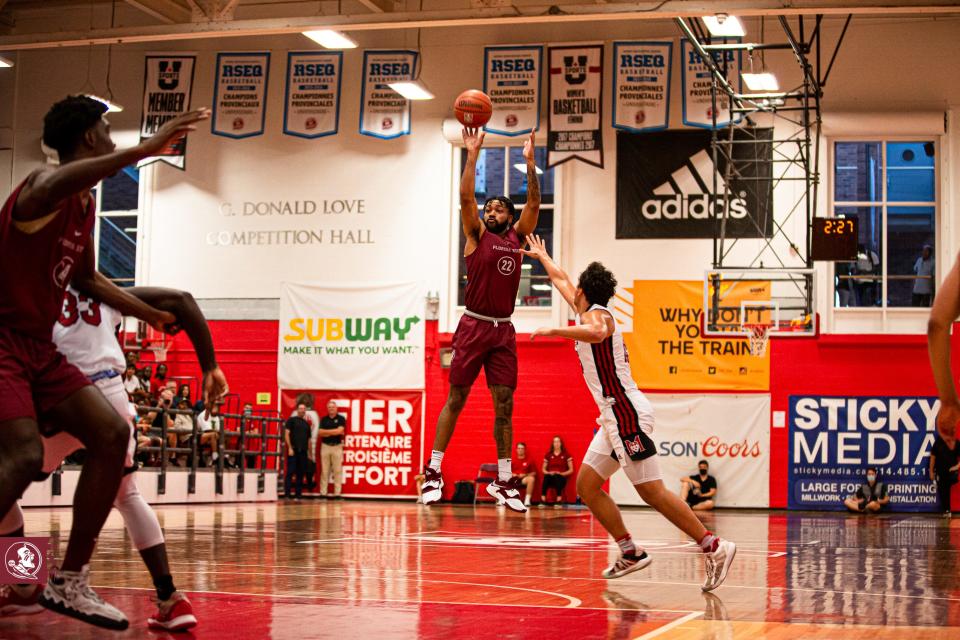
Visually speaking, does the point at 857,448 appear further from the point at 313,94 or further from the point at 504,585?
the point at 504,585

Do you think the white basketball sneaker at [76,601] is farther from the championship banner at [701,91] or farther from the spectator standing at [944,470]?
the championship banner at [701,91]

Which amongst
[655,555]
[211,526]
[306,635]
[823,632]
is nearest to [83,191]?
[306,635]

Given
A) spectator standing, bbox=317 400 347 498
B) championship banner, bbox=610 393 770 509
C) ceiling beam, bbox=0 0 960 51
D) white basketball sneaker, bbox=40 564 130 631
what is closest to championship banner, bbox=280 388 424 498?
spectator standing, bbox=317 400 347 498

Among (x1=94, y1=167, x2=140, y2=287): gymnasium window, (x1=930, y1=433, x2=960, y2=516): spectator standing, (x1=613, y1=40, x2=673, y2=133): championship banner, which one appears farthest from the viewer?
(x1=94, y1=167, x2=140, y2=287): gymnasium window

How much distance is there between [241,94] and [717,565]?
2035 cm

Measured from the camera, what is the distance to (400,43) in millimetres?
24609

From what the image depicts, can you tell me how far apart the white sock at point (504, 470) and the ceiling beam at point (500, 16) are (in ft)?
34.8

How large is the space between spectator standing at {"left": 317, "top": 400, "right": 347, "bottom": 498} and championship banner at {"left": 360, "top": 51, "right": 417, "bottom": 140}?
5894 millimetres

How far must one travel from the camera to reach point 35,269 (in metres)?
4.39

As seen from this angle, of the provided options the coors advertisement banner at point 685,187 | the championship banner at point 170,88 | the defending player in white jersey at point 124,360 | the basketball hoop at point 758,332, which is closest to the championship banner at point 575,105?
the coors advertisement banner at point 685,187

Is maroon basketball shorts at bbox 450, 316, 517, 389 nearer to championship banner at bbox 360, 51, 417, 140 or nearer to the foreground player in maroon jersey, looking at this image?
the foreground player in maroon jersey

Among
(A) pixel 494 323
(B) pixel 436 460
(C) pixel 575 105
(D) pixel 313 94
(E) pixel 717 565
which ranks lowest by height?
(E) pixel 717 565

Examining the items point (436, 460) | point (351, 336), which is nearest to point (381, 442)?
point (351, 336)

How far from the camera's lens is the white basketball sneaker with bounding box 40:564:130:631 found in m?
4.48
